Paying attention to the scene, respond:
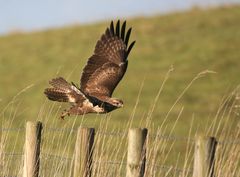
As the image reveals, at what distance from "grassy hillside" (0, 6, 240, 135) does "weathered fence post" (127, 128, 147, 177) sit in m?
12.7

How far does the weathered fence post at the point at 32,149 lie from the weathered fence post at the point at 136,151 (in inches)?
44.9

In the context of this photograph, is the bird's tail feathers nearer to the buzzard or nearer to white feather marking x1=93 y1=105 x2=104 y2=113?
white feather marking x1=93 y1=105 x2=104 y2=113

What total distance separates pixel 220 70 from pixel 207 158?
18.2 meters

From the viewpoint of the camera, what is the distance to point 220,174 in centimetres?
731

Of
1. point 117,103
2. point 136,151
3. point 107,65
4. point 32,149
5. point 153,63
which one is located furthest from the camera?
point 153,63

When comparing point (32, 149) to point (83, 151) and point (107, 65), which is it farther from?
point (107, 65)

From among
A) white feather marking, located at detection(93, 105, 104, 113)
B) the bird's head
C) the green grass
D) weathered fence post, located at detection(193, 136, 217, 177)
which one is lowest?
weathered fence post, located at detection(193, 136, 217, 177)

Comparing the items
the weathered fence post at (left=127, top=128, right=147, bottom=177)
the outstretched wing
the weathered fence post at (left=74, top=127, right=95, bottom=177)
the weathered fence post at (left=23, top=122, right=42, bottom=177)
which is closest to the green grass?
the outstretched wing

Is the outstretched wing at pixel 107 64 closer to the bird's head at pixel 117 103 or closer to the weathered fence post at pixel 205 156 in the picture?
the bird's head at pixel 117 103

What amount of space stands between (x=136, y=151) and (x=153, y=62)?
20.3 m

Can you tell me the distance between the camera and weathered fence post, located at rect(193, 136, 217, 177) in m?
6.57

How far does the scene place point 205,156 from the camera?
6.57 m

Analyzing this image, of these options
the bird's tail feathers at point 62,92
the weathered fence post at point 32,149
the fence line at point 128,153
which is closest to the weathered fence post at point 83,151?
the fence line at point 128,153

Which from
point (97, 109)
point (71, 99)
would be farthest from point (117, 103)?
point (71, 99)
